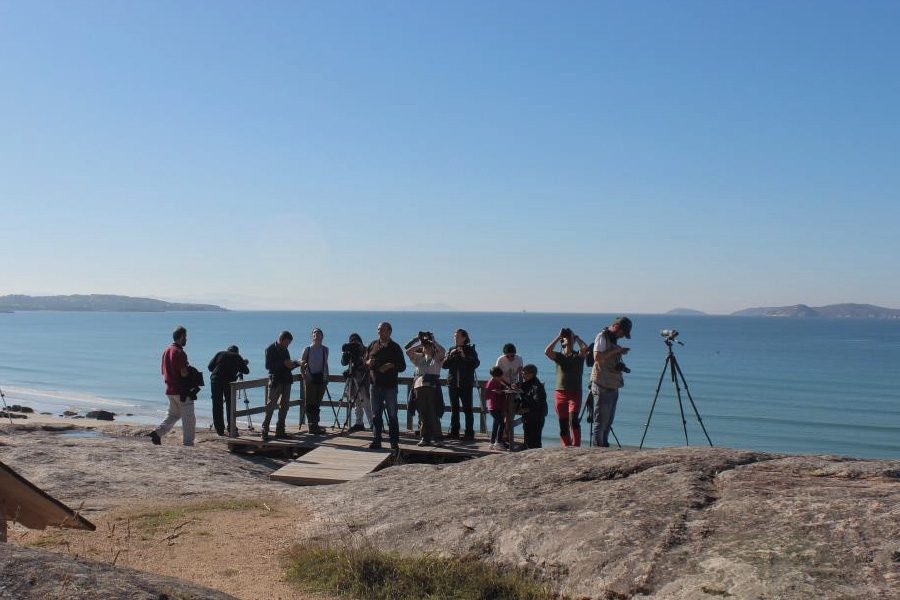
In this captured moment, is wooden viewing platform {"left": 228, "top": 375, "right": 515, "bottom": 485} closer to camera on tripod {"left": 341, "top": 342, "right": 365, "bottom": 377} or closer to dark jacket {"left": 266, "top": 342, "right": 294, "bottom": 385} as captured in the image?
dark jacket {"left": 266, "top": 342, "right": 294, "bottom": 385}

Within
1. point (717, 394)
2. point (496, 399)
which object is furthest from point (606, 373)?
point (717, 394)

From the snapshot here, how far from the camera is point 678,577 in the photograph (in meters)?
5.11

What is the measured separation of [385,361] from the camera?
11430 millimetres

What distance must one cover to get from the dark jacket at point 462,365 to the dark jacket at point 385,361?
1.00 meters

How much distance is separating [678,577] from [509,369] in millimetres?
6904

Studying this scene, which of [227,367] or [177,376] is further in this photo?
[227,367]

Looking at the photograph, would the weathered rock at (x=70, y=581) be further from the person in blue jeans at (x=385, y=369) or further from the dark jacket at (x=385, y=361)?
the dark jacket at (x=385, y=361)

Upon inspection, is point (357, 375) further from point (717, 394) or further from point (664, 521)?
point (717, 394)

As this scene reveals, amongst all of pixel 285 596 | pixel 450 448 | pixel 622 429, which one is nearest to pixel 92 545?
pixel 285 596

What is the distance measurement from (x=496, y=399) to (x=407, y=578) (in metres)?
5.98

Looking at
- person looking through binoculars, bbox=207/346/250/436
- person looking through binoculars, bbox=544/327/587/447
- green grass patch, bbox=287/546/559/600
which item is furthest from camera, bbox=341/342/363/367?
green grass patch, bbox=287/546/559/600

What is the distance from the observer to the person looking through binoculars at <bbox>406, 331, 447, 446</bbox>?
12078mm

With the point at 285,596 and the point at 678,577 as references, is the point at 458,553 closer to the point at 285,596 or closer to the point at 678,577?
the point at 285,596

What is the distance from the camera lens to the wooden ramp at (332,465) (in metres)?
10.5
